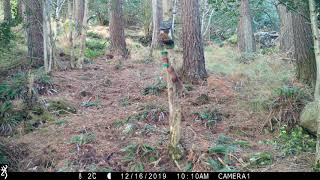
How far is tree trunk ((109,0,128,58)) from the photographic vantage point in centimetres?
1426

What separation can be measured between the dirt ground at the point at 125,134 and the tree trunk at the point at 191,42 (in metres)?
0.45

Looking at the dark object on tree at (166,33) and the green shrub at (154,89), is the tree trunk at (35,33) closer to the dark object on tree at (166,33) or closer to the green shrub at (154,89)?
the green shrub at (154,89)

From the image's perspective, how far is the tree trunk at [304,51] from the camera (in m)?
8.03

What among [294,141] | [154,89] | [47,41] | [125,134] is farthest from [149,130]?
[47,41]

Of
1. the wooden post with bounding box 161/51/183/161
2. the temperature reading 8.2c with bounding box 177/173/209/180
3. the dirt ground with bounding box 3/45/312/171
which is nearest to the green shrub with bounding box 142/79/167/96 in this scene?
the dirt ground with bounding box 3/45/312/171

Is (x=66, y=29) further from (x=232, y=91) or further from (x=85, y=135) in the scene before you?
(x=85, y=135)

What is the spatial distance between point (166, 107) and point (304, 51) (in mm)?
2857

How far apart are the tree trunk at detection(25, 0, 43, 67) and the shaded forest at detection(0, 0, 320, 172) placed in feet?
0.09

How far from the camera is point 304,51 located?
8094 millimetres

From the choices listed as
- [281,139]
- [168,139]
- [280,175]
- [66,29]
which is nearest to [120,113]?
[168,139]

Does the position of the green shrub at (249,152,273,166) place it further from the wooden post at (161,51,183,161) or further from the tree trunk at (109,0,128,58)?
the tree trunk at (109,0,128,58)

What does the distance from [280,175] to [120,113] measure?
336 centimetres

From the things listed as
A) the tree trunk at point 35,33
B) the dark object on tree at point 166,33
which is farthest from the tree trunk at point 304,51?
the tree trunk at point 35,33

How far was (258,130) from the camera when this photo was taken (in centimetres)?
684
